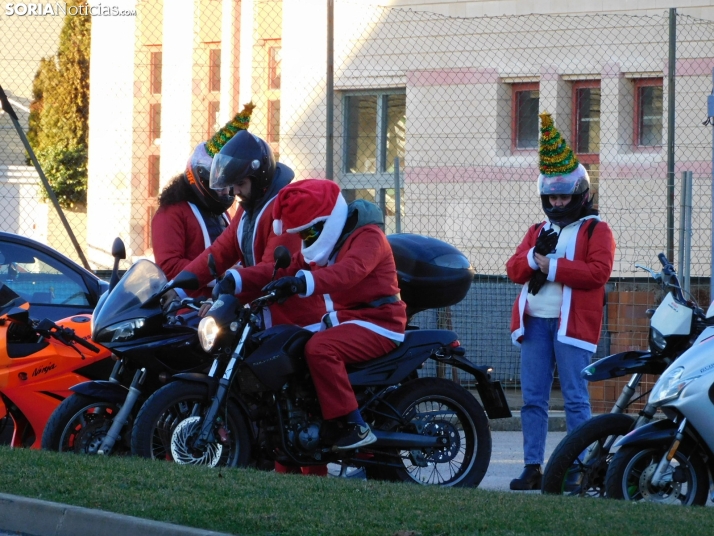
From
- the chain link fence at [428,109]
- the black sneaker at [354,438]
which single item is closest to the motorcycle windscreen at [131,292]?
the black sneaker at [354,438]

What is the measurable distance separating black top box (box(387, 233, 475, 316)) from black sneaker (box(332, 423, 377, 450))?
4.04ft

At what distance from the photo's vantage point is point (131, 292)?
265 inches

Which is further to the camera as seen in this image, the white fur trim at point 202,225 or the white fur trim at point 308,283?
the white fur trim at point 202,225

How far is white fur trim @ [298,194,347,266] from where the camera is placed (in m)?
6.85

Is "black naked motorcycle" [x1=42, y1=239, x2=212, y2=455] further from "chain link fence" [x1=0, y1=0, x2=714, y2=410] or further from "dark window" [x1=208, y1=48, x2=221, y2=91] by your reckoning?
"dark window" [x1=208, y1=48, x2=221, y2=91]

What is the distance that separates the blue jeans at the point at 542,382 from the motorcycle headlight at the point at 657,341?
110 cm

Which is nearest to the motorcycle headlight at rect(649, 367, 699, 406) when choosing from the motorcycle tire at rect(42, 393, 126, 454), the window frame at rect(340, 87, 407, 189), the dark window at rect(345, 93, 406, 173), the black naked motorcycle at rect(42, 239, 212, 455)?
the black naked motorcycle at rect(42, 239, 212, 455)

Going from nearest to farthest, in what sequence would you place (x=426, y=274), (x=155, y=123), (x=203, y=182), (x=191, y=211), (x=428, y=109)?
(x=426, y=274)
(x=203, y=182)
(x=191, y=211)
(x=428, y=109)
(x=155, y=123)

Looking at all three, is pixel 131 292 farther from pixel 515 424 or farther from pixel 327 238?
pixel 515 424

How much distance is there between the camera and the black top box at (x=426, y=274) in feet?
25.3

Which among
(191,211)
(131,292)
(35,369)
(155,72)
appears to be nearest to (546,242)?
(191,211)

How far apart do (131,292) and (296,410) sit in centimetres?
102

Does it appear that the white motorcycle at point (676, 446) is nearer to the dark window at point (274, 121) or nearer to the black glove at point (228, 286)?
the black glove at point (228, 286)

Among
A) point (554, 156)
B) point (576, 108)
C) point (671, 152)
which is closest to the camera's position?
point (554, 156)
